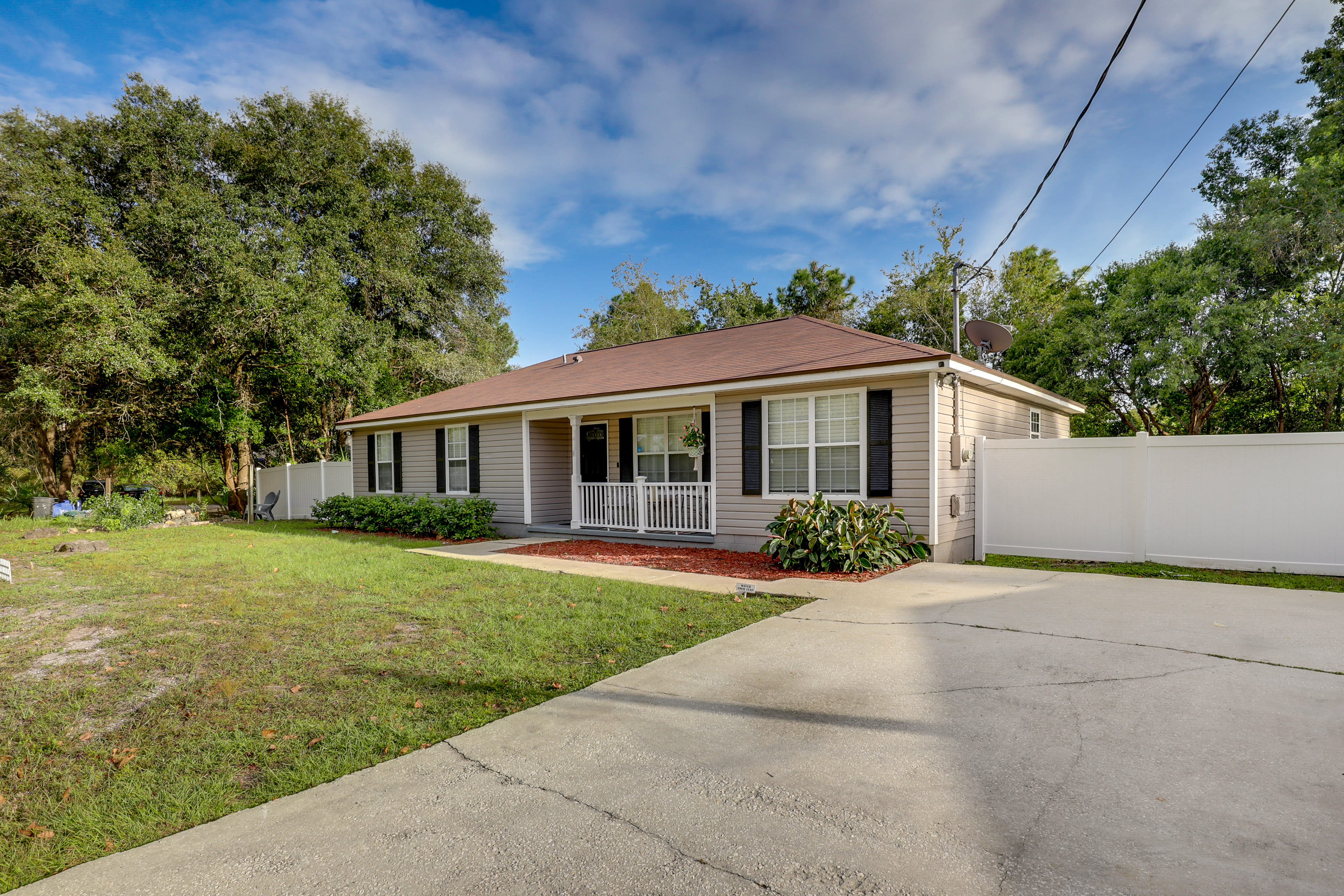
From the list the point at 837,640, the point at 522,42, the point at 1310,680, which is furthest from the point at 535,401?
the point at 1310,680

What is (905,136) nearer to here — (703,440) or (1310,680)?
(703,440)

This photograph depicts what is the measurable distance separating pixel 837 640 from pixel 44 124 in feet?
79.9

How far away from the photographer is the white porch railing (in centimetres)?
1088

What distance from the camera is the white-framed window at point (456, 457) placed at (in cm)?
1422

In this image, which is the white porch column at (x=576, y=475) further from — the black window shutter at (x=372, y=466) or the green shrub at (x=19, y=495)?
the green shrub at (x=19, y=495)

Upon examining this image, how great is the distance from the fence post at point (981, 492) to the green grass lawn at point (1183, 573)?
0.24 metres

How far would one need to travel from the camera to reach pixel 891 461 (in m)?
8.87

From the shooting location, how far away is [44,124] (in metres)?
17.5

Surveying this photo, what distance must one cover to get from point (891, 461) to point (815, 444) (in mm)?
1112

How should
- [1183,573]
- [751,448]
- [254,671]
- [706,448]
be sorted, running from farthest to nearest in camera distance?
[706,448]
[751,448]
[1183,573]
[254,671]

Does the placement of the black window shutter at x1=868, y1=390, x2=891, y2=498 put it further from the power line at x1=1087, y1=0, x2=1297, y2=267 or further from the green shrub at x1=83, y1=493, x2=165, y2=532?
the green shrub at x1=83, y1=493, x2=165, y2=532

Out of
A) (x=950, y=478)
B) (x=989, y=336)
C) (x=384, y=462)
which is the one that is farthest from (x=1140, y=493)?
(x=384, y=462)

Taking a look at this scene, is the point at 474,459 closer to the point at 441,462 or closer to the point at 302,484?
the point at 441,462

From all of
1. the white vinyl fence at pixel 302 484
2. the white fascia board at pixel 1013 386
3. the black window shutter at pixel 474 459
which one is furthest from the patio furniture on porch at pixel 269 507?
the white fascia board at pixel 1013 386
